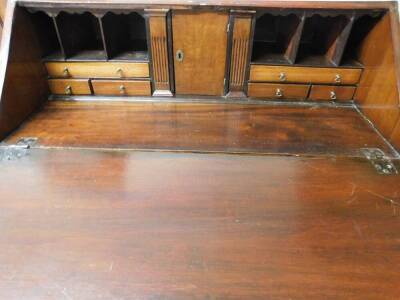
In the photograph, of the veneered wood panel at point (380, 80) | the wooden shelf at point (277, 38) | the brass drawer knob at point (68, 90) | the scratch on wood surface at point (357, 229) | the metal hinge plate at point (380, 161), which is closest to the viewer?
the scratch on wood surface at point (357, 229)

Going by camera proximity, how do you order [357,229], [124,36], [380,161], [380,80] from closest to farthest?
[357,229], [380,161], [380,80], [124,36]

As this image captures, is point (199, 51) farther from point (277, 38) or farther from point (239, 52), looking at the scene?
point (277, 38)

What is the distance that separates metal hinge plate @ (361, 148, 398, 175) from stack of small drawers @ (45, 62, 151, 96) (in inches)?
34.5

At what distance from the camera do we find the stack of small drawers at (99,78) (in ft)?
3.86

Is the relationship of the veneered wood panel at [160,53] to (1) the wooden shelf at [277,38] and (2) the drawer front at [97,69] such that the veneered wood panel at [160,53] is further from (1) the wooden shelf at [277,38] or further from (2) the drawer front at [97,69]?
(1) the wooden shelf at [277,38]

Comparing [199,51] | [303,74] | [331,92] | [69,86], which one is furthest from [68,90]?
[331,92]

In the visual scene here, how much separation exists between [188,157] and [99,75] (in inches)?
23.1

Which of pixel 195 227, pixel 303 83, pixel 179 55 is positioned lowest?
pixel 195 227

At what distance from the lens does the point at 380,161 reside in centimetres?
92

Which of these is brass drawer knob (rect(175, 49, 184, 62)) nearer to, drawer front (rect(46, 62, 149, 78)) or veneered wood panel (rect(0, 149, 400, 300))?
drawer front (rect(46, 62, 149, 78))

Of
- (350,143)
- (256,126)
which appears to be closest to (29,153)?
(256,126)

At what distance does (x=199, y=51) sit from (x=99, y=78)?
0.44m

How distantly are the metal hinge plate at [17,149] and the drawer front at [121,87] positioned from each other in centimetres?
36

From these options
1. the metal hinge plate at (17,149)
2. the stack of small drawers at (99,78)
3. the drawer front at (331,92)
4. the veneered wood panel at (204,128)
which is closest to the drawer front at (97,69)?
the stack of small drawers at (99,78)
